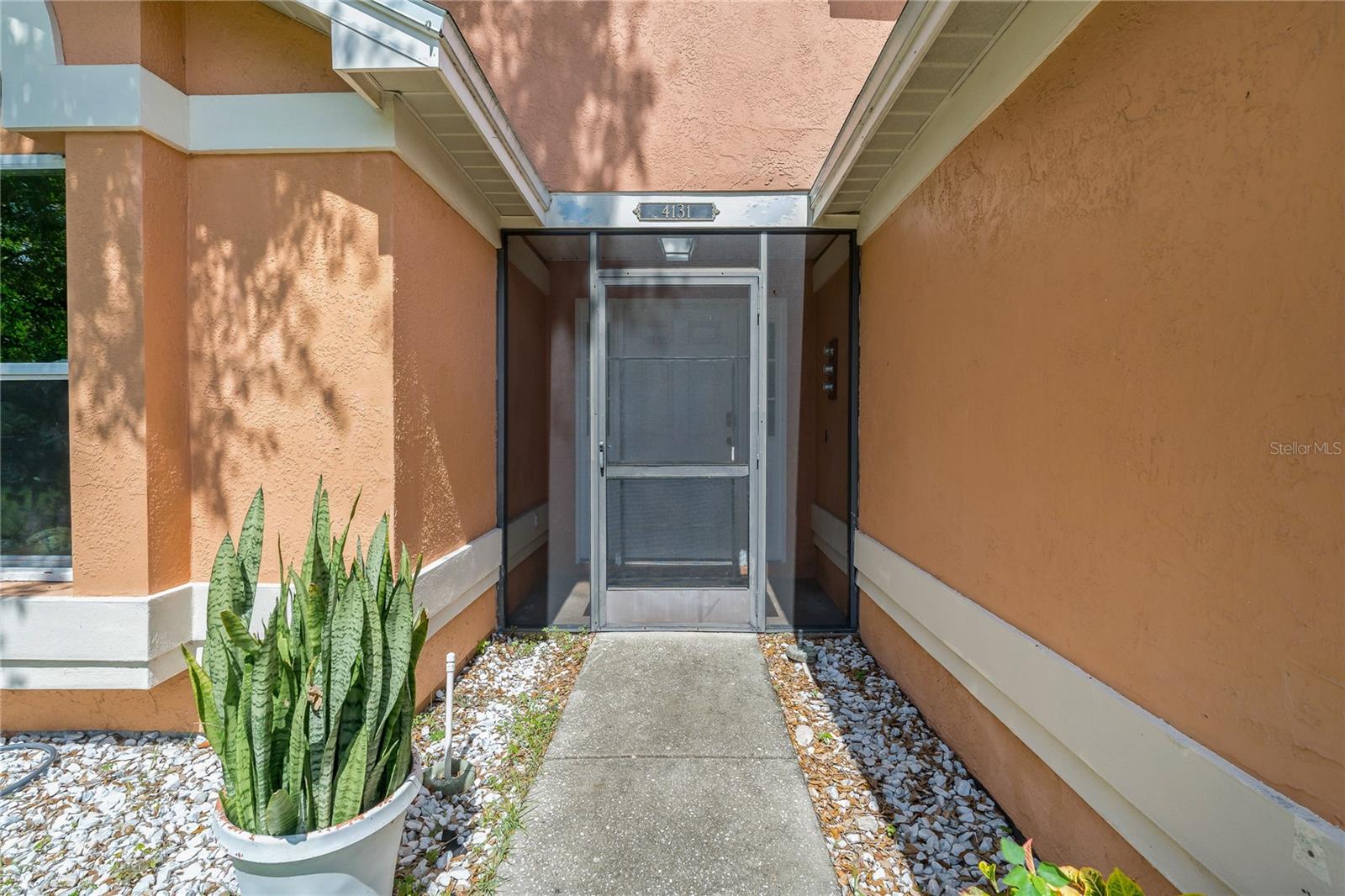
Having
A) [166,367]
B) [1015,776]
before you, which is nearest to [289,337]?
[166,367]

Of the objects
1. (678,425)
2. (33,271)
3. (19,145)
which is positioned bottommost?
(678,425)

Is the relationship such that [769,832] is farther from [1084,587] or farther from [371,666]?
[371,666]

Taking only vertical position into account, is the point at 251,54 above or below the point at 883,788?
above

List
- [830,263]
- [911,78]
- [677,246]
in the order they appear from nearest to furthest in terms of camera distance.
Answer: [911,78]
[677,246]
[830,263]

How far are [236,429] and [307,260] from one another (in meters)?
0.86

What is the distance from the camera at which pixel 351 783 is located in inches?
68.1

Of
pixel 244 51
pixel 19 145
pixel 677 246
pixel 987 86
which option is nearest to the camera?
pixel 987 86

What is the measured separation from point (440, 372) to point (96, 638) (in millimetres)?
1896

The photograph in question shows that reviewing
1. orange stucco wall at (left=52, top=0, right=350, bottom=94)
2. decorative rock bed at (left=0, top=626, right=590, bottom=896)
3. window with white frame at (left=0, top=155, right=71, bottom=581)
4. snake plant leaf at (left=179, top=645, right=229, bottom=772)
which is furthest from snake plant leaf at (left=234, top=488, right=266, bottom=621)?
orange stucco wall at (left=52, top=0, right=350, bottom=94)

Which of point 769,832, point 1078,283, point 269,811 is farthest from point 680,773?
point 1078,283

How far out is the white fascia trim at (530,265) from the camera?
14.2 feet

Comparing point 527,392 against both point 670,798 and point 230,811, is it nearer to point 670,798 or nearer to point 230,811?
point 670,798

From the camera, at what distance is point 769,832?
2273 millimetres

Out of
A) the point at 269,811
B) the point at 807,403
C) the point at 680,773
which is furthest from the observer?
the point at 807,403
